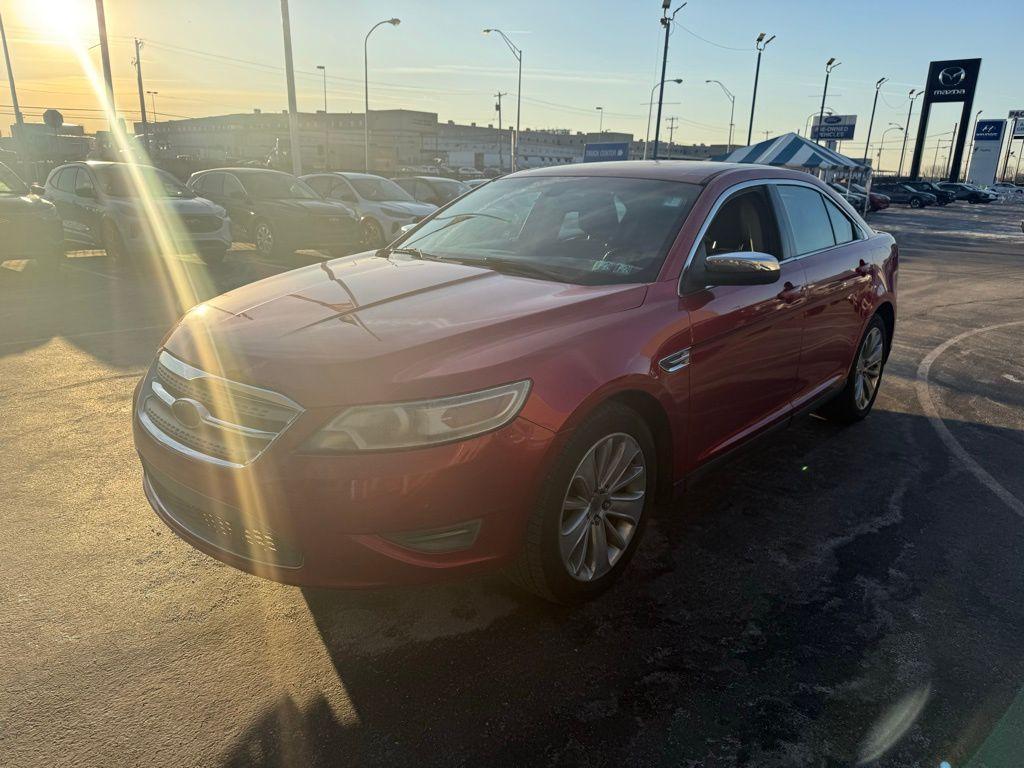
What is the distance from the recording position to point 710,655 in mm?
2629

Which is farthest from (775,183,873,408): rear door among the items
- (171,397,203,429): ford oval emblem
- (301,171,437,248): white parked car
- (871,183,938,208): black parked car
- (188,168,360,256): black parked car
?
(871,183,938,208): black parked car

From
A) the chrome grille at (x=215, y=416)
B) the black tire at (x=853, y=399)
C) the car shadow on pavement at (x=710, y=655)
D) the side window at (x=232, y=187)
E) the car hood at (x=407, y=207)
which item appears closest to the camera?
the car shadow on pavement at (x=710, y=655)

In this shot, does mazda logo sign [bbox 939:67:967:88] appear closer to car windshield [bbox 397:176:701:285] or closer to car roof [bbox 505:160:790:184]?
car roof [bbox 505:160:790:184]

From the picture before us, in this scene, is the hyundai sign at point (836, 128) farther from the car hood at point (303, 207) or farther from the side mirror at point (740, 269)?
the side mirror at point (740, 269)

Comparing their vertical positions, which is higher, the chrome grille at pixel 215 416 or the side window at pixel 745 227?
the side window at pixel 745 227

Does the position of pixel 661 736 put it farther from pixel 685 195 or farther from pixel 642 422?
pixel 685 195

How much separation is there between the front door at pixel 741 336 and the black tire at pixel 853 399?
1113 mm

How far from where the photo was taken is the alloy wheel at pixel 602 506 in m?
2.69

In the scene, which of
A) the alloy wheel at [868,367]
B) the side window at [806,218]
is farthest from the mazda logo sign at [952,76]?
the side window at [806,218]

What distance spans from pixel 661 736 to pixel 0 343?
274 inches

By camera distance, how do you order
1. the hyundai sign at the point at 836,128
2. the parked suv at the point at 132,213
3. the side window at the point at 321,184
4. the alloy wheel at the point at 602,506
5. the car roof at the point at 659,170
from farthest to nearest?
the hyundai sign at the point at 836,128
the side window at the point at 321,184
the parked suv at the point at 132,213
the car roof at the point at 659,170
the alloy wheel at the point at 602,506

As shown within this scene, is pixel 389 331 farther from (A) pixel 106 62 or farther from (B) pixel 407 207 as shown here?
(A) pixel 106 62

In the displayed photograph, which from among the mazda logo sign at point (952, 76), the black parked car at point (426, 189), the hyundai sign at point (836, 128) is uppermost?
the mazda logo sign at point (952, 76)

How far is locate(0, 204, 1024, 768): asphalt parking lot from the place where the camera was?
2.21 meters
